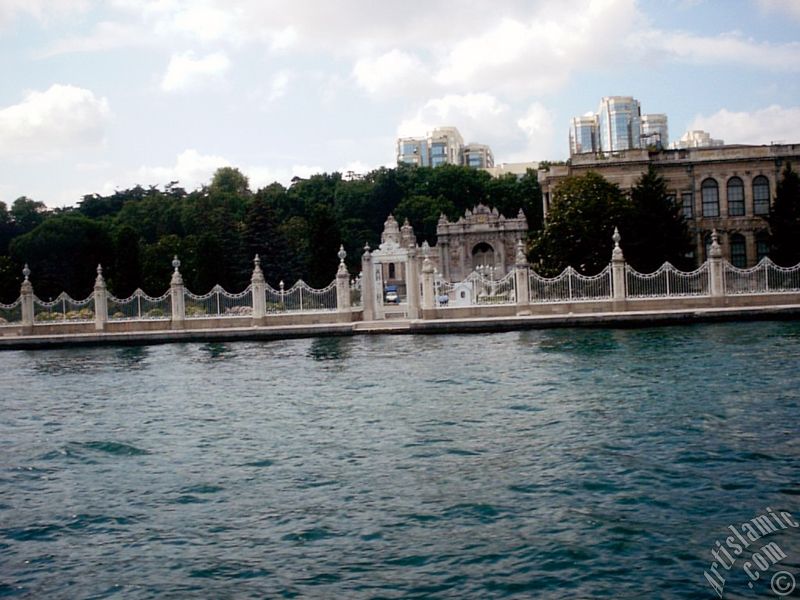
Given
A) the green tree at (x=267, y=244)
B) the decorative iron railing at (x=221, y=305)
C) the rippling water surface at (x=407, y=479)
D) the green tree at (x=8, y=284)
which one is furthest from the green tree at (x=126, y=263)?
the rippling water surface at (x=407, y=479)

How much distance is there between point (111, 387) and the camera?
21719 millimetres

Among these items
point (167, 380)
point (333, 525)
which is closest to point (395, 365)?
point (167, 380)

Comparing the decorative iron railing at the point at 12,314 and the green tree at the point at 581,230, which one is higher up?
the green tree at the point at 581,230

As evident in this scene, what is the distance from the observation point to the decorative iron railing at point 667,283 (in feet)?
102

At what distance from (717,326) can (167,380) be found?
658 inches

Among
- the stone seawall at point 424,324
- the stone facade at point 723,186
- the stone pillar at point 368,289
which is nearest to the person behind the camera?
the stone seawall at point 424,324

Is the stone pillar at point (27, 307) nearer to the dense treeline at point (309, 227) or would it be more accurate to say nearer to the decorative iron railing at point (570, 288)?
the dense treeline at point (309, 227)

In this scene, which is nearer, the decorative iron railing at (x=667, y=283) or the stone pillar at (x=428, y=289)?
the decorative iron railing at (x=667, y=283)

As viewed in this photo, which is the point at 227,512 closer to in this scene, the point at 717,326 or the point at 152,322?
the point at 717,326

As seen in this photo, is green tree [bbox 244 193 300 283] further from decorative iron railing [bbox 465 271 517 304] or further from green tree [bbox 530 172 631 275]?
decorative iron railing [bbox 465 271 517 304]

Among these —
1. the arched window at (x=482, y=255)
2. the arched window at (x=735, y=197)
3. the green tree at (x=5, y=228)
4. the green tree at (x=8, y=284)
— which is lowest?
the green tree at (x=8, y=284)

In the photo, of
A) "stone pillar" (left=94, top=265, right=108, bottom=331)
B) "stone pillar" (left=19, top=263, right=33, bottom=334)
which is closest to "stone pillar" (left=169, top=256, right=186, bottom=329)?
"stone pillar" (left=94, top=265, right=108, bottom=331)

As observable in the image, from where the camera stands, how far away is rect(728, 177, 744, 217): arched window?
190 feet

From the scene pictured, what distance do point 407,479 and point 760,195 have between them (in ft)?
172
